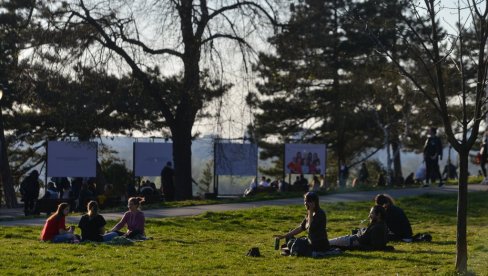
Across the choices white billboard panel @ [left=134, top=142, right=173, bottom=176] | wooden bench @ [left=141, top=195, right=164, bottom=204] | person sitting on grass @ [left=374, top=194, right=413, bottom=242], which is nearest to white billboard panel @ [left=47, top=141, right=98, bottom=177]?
white billboard panel @ [left=134, top=142, right=173, bottom=176]

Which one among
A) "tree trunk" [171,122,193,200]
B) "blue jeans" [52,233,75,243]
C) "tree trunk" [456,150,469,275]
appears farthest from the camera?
"tree trunk" [171,122,193,200]

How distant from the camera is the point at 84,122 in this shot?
105 ft

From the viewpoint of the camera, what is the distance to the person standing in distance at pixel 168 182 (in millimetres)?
32781

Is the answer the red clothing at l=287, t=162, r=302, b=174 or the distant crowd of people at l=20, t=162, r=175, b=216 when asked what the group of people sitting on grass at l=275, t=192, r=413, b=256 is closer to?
the distant crowd of people at l=20, t=162, r=175, b=216

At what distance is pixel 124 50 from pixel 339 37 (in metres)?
23.6

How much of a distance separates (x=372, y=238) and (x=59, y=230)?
605 centimetres

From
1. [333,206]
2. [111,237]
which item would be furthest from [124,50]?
[111,237]

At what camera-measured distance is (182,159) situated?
113ft

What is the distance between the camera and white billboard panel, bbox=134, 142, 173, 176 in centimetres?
3472

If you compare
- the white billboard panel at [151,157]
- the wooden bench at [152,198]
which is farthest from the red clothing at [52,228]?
the white billboard panel at [151,157]

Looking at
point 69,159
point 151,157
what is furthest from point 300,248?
point 151,157

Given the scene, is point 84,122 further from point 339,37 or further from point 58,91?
point 339,37

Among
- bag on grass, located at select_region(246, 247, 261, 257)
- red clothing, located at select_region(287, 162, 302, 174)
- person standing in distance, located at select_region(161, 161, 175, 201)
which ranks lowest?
bag on grass, located at select_region(246, 247, 261, 257)

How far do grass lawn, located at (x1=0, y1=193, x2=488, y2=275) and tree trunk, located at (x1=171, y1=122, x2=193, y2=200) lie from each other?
1090 cm
